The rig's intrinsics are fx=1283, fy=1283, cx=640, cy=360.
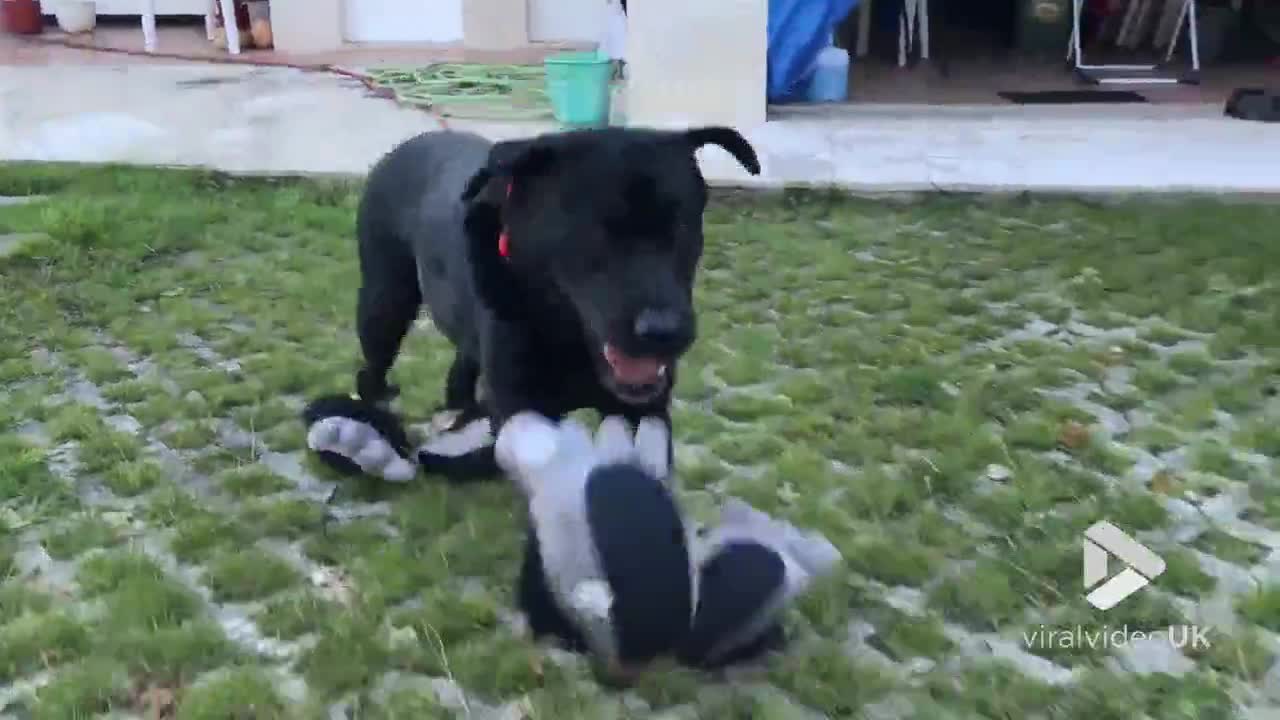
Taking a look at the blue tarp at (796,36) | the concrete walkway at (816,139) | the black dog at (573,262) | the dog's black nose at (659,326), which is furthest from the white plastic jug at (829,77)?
the dog's black nose at (659,326)

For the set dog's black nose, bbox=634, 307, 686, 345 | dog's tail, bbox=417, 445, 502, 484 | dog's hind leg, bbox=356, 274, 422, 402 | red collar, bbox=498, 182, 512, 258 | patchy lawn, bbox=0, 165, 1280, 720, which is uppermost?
red collar, bbox=498, 182, 512, 258

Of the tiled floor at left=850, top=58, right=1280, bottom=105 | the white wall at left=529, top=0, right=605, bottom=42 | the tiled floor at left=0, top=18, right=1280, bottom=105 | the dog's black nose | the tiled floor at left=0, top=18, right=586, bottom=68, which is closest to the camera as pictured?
the dog's black nose

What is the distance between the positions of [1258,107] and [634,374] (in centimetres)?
A: 490

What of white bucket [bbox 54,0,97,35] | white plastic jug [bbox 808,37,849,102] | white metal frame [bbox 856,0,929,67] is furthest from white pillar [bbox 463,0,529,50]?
white plastic jug [bbox 808,37,849,102]

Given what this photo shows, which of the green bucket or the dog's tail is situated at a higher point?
the green bucket

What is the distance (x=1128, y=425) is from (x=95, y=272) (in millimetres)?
2842

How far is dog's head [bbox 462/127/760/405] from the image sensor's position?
5.59 ft

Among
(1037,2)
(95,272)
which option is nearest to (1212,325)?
(95,272)

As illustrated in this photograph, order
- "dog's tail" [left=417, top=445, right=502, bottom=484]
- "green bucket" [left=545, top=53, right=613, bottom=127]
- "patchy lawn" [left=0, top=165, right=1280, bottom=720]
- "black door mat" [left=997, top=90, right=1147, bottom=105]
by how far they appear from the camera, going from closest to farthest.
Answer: "patchy lawn" [left=0, top=165, right=1280, bottom=720]
"dog's tail" [left=417, top=445, right=502, bottom=484]
"green bucket" [left=545, top=53, right=613, bottom=127]
"black door mat" [left=997, top=90, right=1147, bottom=105]

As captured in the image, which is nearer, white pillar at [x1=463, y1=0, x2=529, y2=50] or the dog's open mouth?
the dog's open mouth

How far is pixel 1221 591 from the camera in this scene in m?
2.01

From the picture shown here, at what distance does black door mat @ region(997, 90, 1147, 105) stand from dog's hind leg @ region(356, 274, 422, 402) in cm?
450

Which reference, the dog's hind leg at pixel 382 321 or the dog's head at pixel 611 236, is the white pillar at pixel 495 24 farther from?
the dog's head at pixel 611 236

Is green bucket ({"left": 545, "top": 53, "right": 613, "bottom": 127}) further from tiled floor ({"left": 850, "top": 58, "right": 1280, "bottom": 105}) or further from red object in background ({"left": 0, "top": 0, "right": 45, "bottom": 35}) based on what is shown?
red object in background ({"left": 0, "top": 0, "right": 45, "bottom": 35})
